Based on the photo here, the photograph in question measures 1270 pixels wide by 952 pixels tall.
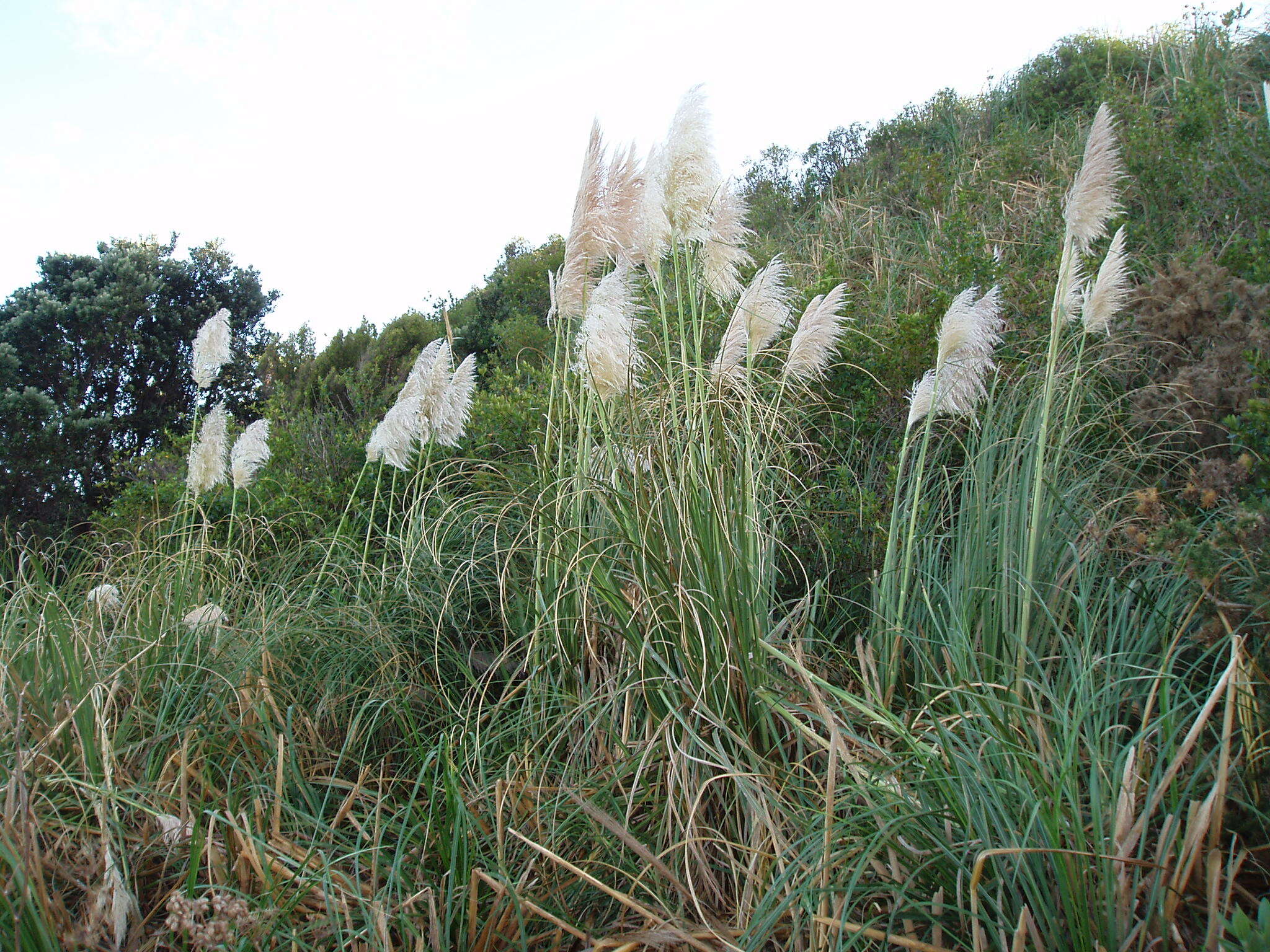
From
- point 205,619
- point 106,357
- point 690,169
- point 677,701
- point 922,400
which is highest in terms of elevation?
point 106,357

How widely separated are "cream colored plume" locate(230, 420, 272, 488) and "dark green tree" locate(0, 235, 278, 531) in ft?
A: 23.3

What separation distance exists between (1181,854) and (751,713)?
117cm

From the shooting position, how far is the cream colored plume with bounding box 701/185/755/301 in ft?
10.3

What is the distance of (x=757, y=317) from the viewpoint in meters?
3.16

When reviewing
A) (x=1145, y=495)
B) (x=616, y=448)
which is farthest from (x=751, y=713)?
(x=1145, y=495)

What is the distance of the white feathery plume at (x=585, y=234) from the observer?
334cm

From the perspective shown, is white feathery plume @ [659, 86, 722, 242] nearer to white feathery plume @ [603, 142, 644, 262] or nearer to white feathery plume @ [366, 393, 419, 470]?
white feathery plume @ [603, 142, 644, 262]

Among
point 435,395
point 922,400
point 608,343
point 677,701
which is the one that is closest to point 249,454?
point 435,395

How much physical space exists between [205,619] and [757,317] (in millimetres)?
2568

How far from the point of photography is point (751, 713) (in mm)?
2541

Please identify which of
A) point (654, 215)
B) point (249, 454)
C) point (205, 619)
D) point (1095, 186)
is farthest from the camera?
point (249, 454)

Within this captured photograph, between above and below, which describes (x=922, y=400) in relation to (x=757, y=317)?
below

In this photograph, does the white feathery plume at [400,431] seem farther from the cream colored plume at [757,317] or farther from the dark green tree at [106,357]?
the dark green tree at [106,357]

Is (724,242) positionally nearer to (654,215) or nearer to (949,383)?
(654,215)
